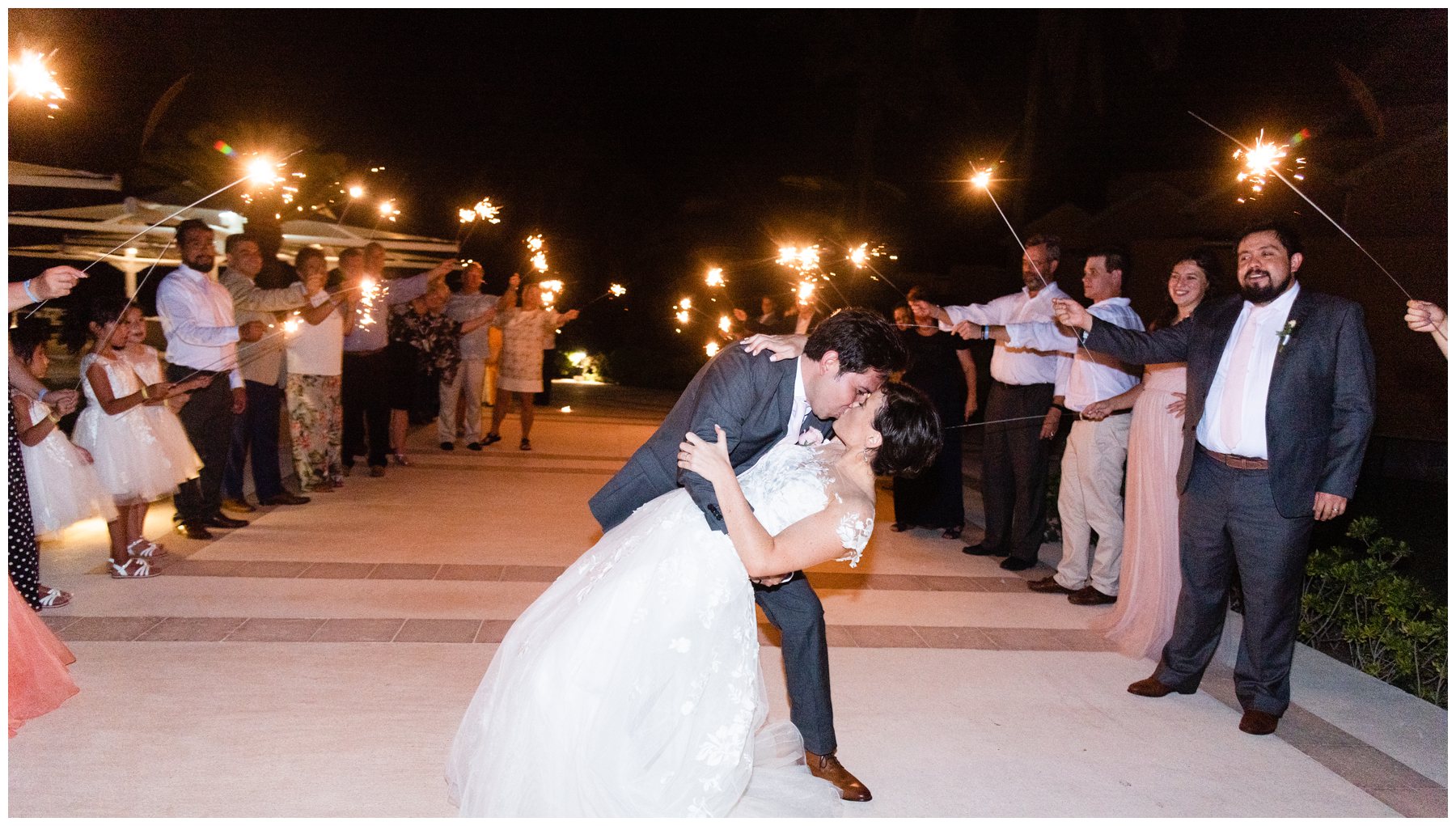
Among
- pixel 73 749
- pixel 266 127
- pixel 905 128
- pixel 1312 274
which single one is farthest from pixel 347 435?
pixel 905 128

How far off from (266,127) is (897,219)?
14.9 m

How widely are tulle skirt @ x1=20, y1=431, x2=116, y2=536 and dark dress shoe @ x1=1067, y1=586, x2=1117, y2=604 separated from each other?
5.10 m

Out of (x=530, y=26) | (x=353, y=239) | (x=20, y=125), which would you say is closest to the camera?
(x=20, y=125)

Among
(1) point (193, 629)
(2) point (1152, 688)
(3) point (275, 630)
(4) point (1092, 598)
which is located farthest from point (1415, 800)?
(1) point (193, 629)

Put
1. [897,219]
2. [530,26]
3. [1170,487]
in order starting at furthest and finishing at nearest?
[897,219] < [530,26] < [1170,487]

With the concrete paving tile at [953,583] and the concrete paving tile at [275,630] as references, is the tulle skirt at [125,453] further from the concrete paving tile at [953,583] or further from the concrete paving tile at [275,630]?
the concrete paving tile at [953,583]

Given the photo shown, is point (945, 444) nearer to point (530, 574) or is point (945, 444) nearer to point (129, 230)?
point (530, 574)

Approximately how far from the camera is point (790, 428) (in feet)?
10.8

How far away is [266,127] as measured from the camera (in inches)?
456

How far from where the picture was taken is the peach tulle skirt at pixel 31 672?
347cm

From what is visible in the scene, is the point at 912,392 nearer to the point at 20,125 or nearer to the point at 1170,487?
the point at 1170,487

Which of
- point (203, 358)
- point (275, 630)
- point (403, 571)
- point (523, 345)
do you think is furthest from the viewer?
point (523, 345)

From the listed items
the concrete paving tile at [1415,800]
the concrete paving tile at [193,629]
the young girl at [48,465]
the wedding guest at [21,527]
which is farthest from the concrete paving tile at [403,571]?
the concrete paving tile at [1415,800]

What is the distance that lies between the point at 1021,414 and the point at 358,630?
399 cm
